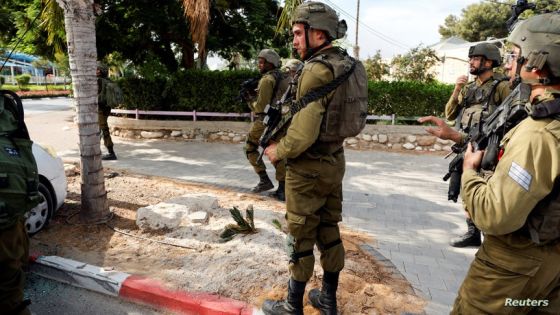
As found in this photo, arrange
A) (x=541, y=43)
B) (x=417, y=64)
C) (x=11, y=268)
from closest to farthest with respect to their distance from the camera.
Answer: (x=541, y=43) → (x=11, y=268) → (x=417, y=64)

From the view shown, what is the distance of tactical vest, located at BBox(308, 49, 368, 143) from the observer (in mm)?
2523

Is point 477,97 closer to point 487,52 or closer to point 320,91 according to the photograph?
point 487,52

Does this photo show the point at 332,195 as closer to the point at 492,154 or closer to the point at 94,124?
the point at 492,154

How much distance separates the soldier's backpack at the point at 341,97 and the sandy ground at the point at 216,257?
139cm

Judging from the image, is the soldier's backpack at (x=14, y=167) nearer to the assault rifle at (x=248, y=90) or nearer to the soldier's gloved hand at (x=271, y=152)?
the soldier's gloved hand at (x=271, y=152)

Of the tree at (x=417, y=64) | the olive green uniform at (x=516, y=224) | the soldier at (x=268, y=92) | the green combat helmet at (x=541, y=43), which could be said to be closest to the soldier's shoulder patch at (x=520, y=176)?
the olive green uniform at (x=516, y=224)

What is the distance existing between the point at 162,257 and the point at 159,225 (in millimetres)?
646

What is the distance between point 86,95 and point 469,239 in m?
4.58

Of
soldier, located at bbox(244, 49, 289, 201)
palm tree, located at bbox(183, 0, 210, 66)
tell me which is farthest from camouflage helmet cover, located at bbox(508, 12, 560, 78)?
palm tree, located at bbox(183, 0, 210, 66)

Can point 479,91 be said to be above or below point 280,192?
above

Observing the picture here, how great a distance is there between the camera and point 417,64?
12.7 m

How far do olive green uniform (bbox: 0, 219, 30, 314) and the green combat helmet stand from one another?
2.85 m

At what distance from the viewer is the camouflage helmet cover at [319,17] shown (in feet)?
8.36

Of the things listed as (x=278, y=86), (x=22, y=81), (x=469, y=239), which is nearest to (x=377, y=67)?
(x=278, y=86)
